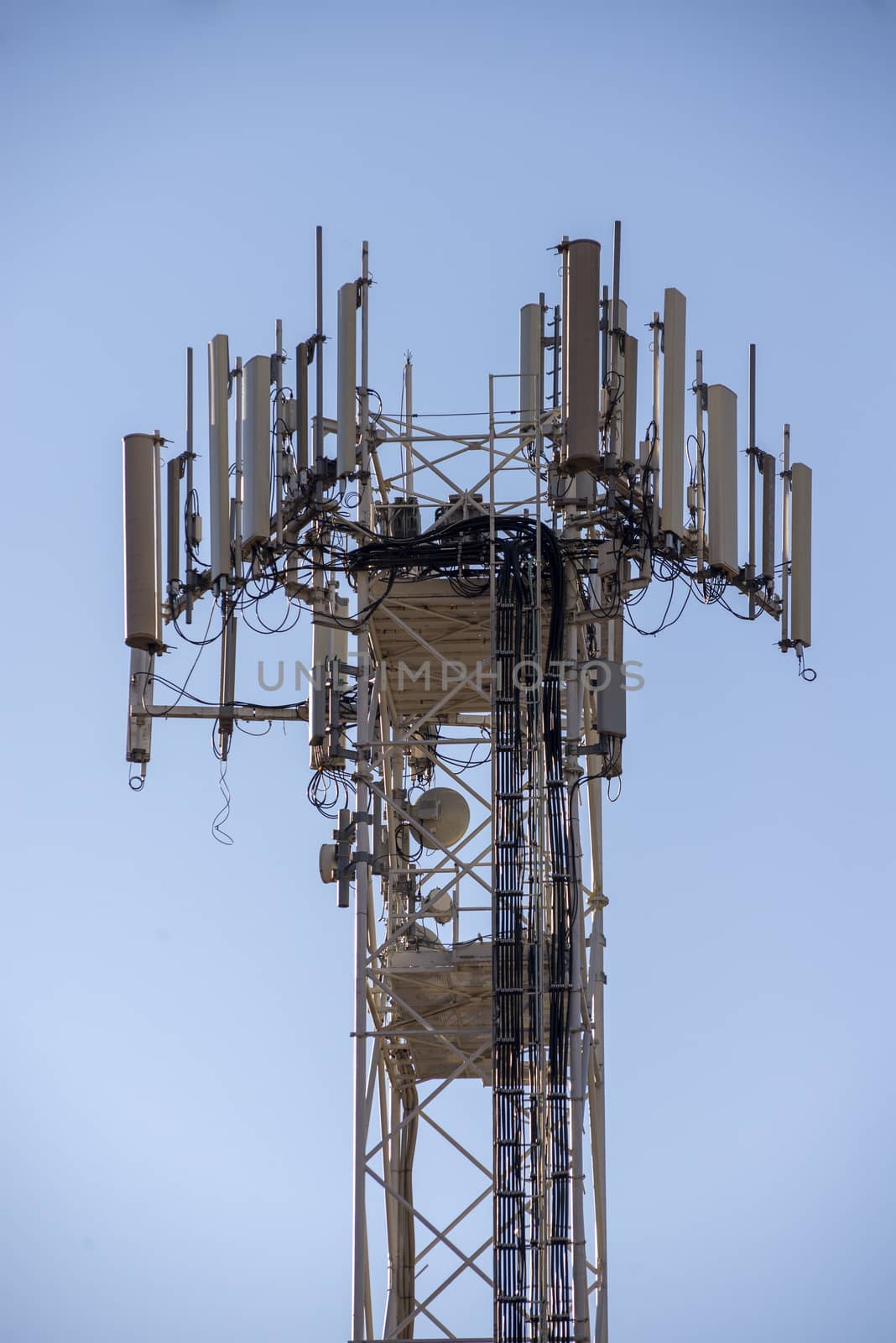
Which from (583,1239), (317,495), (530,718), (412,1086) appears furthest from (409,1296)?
(317,495)

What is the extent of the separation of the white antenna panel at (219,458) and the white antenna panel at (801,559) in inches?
296

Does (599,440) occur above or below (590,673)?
above

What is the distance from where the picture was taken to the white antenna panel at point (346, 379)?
38250 mm

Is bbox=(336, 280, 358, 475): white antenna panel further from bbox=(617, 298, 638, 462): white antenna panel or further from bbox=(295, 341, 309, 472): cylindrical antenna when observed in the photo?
bbox=(617, 298, 638, 462): white antenna panel

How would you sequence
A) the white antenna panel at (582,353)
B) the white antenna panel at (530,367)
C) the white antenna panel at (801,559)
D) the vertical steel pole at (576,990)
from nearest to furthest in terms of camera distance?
1. the vertical steel pole at (576,990)
2. the white antenna panel at (582,353)
3. the white antenna panel at (530,367)
4. the white antenna panel at (801,559)

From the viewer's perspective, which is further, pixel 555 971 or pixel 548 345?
pixel 548 345

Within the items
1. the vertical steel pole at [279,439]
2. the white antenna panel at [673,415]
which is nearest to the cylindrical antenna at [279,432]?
the vertical steel pole at [279,439]

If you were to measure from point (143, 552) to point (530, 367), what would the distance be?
6.25 meters

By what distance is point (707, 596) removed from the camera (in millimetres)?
39812

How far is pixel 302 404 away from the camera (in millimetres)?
38844

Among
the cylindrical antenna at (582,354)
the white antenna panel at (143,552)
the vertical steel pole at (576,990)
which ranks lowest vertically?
the vertical steel pole at (576,990)

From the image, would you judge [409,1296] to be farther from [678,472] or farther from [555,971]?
[678,472]

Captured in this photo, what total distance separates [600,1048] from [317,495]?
7.97 metres

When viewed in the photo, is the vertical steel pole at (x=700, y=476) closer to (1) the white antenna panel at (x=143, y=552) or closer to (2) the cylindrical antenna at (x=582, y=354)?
(2) the cylindrical antenna at (x=582, y=354)
